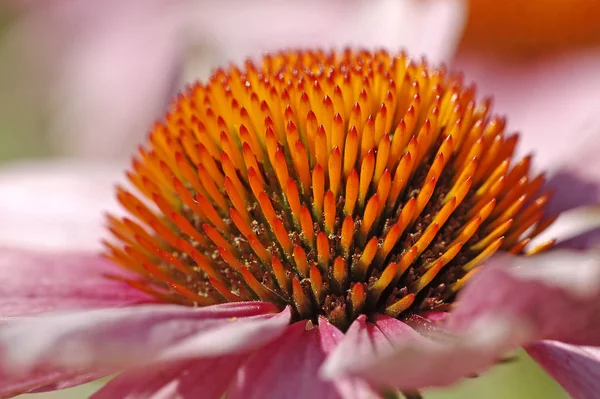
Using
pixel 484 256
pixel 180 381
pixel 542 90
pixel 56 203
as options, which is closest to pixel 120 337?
pixel 180 381

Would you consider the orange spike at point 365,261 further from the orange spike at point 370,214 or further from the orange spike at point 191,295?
the orange spike at point 191,295

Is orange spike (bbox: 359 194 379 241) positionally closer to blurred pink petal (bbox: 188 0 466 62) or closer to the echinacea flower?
the echinacea flower

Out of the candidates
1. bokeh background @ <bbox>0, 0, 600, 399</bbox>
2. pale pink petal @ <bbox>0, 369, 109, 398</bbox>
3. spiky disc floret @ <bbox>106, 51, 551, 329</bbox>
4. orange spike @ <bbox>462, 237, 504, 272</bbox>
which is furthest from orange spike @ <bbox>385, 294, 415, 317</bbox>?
bokeh background @ <bbox>0, 0, 600, 399</bbox>

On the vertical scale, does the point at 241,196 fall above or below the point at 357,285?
above

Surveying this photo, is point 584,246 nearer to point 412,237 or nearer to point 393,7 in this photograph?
point 412,237

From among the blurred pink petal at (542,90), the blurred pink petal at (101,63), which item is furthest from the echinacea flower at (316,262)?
the blurred pink petal at (101,63)

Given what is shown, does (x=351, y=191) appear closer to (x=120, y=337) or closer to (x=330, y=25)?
(x=120, y=337)

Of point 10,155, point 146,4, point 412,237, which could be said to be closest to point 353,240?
point 412,237
